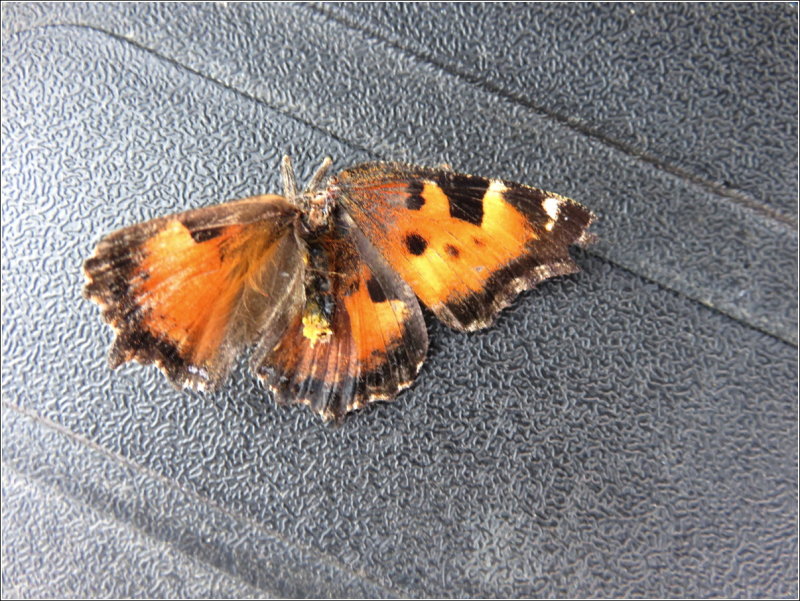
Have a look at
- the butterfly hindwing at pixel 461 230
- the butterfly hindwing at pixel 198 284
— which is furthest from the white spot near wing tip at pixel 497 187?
the butterfly hindwing at pixel 198 284

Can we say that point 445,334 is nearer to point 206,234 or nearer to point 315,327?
point 315,327

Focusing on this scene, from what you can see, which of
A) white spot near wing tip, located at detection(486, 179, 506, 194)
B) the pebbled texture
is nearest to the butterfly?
white spot near wing tip, located at detection(486, 179, 506, 194)

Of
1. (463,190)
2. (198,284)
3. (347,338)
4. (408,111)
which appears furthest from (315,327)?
(408,111)

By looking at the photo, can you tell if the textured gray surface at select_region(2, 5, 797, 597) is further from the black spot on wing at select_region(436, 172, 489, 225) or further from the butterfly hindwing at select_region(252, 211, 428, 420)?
the black spot on wing at select_region(436, 172, 489, 225)

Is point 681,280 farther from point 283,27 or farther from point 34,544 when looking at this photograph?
point 34,544

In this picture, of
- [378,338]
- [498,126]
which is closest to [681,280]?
[498,126]
